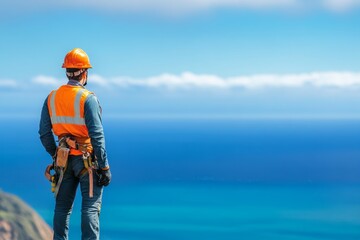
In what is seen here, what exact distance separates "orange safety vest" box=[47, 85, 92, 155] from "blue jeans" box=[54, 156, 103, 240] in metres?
0.19

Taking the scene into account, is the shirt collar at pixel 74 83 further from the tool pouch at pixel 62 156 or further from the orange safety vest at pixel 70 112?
the tool pouch at pixel 62 156

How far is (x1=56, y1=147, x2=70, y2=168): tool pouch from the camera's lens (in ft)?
16.2

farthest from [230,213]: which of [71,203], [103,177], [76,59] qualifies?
[76,59]

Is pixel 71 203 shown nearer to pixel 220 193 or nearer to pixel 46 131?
pixel 46 131

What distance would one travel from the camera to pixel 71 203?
16.9 feet

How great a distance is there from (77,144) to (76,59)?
77 cm

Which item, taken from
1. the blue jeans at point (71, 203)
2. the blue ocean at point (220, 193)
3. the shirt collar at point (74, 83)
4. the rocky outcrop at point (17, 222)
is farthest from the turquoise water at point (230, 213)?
the shirt collar at point (74, 83)

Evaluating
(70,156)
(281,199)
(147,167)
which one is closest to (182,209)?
(281,199)

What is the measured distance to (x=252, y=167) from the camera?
142 m

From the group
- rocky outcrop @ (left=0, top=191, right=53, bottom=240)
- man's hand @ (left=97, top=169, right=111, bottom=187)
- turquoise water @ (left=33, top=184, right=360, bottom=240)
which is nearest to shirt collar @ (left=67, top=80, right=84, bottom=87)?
man's hand @ (left=97, top=169, right=111, bottom=187)

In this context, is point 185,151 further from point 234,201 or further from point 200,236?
point 200,236

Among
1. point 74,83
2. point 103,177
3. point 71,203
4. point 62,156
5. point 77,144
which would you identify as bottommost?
point 71,203

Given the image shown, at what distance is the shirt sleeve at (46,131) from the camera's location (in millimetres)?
5109

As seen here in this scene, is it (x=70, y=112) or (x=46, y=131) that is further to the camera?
(x=46, y=131)
